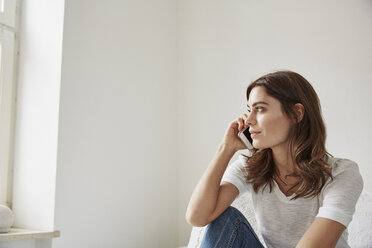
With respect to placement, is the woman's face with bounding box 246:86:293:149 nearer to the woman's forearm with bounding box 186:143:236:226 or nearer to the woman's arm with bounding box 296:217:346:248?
the woman's forearm with bounding box 186:143:236:226

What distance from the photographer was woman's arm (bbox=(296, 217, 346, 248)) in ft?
3.57

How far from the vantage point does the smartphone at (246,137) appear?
143 centimetres

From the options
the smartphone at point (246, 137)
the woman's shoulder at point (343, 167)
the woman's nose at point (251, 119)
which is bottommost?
the woman's shoulder at point (343, 167)

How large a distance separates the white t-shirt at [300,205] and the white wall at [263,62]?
0.72 meters

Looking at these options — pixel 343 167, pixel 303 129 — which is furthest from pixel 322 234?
pixel 303 129

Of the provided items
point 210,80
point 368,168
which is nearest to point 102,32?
point 210,80

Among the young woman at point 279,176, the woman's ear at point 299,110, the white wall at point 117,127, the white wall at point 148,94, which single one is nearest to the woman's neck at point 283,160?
the young woman at point 279,176

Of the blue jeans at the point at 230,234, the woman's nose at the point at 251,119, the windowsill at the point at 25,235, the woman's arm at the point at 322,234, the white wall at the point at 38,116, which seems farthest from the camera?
the white wall at the point at 38,116

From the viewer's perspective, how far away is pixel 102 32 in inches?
84.6

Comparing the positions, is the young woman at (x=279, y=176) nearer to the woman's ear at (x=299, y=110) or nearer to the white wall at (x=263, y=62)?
the woman's ear at (x=299, y=110)

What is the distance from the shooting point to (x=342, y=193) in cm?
116

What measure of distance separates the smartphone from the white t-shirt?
0.26ft

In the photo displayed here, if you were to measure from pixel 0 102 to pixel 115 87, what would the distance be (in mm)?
566

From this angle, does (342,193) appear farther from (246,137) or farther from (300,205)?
(246,137)
